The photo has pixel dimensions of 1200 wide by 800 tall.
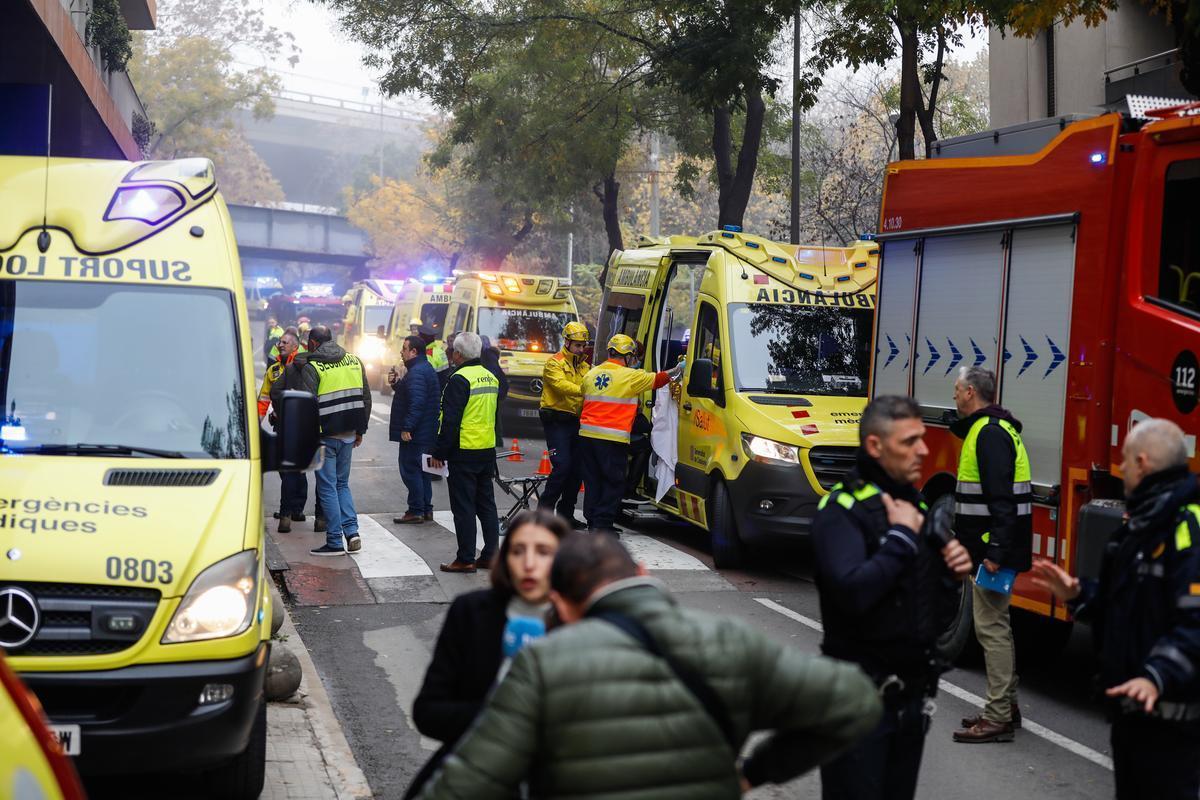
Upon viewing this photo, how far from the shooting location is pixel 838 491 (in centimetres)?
449

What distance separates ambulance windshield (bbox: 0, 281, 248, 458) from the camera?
6.09 meters

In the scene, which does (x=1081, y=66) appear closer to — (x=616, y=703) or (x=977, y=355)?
(x=977, y=355)

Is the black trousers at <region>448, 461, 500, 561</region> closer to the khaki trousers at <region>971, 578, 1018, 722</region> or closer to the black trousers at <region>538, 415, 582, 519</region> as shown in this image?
the black trousers at <region>538, 415, 582, 519</region>

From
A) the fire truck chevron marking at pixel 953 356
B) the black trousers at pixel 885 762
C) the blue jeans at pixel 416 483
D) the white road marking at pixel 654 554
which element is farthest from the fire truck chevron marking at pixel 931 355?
the blue jeans at pixel 416 483

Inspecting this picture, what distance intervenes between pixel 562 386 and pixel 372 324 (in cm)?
2371

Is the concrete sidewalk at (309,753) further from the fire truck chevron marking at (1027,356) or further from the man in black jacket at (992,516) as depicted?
the fire truck chevron marking at (1027,356)

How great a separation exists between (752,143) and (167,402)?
1511 centimetres

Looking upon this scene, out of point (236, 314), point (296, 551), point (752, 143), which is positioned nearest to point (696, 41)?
point (752, 143)

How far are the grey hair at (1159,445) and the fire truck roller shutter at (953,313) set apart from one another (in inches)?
151

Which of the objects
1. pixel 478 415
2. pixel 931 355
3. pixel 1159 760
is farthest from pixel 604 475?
pixel 1159 760

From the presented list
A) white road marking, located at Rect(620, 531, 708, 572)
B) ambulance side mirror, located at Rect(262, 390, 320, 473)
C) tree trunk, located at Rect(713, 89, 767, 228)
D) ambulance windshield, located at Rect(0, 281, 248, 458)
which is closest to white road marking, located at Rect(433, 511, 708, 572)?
white road marking, located at Rect(620, 531, 708, 572)

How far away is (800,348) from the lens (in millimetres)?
12414

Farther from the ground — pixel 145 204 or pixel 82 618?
pixel 145 204

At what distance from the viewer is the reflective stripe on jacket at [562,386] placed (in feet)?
42.0
